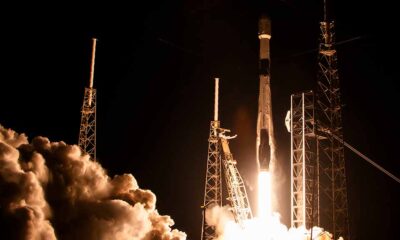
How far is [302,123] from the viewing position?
33500 mm

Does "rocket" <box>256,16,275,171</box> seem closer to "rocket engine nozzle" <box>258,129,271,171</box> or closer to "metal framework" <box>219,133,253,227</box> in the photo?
"rocket engine nozzle" <box>258,129,271,171</box>

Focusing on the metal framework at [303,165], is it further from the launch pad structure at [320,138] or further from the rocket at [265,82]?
the rocket at [265,82]

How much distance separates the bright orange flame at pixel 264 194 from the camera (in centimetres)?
3362

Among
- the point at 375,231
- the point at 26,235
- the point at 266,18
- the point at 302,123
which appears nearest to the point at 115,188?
the point at 26,235

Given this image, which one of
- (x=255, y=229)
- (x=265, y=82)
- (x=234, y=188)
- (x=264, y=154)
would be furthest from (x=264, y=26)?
(x=255, y=229)

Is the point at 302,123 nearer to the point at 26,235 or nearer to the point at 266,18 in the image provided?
the point at 266,18

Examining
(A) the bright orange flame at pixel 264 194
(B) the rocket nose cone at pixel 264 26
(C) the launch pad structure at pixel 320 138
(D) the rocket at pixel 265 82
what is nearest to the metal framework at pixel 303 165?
(C) the launch pad structure at pixel 320 138

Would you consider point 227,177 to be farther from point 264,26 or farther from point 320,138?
point 264,26

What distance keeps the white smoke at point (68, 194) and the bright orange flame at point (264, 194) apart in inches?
229

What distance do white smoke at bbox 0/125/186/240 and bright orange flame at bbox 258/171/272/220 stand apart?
583cm

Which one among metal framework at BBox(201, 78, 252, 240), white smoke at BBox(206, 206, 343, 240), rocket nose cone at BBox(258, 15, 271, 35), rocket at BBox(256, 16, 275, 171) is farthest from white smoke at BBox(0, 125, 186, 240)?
rocket nose cone at BBox(258, 15, 271, 35)

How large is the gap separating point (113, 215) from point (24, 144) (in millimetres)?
5347

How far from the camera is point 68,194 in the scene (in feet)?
94.9

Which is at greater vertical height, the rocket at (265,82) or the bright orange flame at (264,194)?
the rocket at (265,82)
